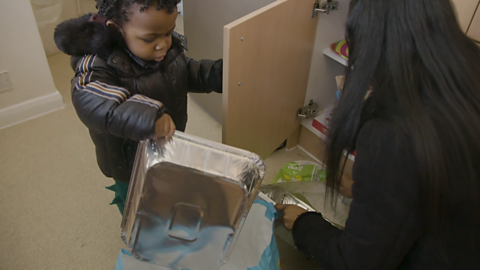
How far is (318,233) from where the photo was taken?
0.81m

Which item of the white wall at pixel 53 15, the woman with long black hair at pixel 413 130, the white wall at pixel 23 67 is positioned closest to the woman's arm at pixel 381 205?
the woman with long black hair at pixel 413 130

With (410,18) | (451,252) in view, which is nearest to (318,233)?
(451,252)

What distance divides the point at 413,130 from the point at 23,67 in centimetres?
173

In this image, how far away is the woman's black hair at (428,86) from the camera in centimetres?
54

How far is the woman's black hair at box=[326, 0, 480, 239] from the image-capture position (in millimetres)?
542

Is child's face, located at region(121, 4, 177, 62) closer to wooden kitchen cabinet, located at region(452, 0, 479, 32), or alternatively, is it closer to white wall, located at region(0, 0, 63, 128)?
wooden kitchen cabinet, located at region(452, 0, 479, 32)

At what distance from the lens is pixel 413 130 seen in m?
0.54

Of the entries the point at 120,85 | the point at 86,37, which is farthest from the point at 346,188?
the point at 86,37

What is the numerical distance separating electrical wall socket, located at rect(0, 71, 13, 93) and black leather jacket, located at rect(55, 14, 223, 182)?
41.8 inches

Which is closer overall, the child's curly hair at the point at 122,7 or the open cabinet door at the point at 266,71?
the child's curly hair at the point at 122,7

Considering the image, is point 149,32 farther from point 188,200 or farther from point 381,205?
point 381,205

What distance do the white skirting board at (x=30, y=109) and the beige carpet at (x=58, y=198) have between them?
33mm

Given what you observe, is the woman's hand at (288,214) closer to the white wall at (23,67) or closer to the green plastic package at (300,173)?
the green plastic package at (300,173)

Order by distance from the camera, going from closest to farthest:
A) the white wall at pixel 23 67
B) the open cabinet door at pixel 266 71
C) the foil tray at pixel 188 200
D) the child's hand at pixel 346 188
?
the foil tray at pixel 188 200
the open cabinet door at pixel 266 71
the child's hand at pixel 346 188
the white wall at pixel 23 67
